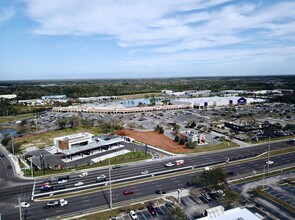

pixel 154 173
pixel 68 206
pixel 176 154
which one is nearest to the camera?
pixel 68 206

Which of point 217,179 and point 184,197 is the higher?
point 217,179

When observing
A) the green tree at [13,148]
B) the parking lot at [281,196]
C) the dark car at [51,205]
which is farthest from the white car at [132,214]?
the green tree at [13,148]

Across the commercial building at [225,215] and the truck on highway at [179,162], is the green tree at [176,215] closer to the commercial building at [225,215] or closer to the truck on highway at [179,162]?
the commercial building at [225,215]

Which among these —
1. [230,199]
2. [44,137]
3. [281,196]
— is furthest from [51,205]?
[44,137]

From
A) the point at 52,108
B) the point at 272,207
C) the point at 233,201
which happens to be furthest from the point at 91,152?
the point at 52,108

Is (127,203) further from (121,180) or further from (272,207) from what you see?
(272,207)

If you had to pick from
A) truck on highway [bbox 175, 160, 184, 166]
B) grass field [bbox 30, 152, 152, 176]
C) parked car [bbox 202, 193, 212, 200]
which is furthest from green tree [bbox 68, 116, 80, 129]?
parked car [bbox 202, 193, 212, 200]
